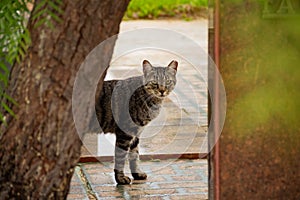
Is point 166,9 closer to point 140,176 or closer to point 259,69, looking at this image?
point 140,176

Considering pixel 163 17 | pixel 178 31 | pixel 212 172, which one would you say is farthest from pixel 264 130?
pixel 163 17

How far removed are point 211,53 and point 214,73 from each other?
0.09 meters

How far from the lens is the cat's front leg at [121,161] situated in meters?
4.74

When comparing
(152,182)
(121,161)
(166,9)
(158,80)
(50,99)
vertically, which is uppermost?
(50,99)

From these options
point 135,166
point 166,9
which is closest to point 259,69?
point 135,166

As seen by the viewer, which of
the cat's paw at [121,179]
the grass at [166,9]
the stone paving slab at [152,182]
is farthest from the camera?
the grass at [166,9]

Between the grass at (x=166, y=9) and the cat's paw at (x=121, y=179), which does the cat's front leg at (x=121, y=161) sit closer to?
the cat's paw at (x=121, y=179)

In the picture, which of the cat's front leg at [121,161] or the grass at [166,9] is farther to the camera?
the grass at [166,9]

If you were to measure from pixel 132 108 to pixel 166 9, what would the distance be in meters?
7.62

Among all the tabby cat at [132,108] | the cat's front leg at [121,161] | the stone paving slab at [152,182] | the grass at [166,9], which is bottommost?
the grass at [166,9]

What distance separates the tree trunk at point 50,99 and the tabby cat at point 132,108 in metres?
2.03

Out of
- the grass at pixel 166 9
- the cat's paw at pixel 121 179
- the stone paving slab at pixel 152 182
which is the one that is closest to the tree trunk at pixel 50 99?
the stone paving slab at pixel 152 182

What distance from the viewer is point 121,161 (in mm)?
4770

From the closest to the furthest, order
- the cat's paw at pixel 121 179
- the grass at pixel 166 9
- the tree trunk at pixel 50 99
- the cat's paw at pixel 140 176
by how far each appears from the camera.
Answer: the tree trunk at pixel 50 99 → the cat's paw at pixel 121 179 → the cat's paw at pixel 140 176 → the grass at pixel 166 9
